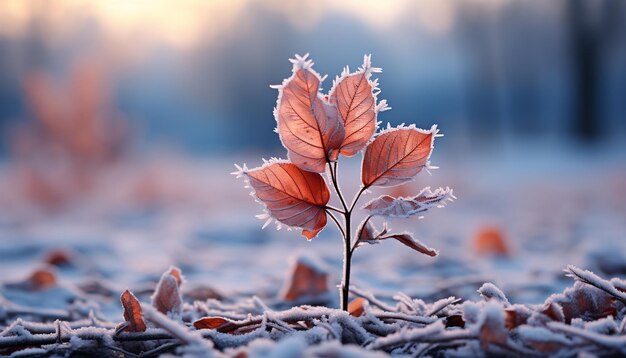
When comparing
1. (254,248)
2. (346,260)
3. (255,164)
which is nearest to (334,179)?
(346,260)

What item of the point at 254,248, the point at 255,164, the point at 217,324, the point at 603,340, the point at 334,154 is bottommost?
the point at 603,340

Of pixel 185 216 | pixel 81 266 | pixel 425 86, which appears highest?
pixel 425 86

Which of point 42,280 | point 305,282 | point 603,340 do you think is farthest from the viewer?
point 42,280

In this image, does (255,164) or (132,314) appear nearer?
(132,314)

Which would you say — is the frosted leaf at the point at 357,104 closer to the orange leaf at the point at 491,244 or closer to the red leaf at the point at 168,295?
the red leaf at the point at 168,295

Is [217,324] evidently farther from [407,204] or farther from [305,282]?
[305,282]

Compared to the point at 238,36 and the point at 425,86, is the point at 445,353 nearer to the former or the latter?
the point at 238,36

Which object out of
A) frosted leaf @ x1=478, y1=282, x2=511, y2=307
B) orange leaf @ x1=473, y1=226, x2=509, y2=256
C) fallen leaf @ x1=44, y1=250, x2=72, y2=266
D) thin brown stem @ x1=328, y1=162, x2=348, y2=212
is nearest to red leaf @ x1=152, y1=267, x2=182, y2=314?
thin brown stem @ x1=328, y1=162, x2=348, y2=212

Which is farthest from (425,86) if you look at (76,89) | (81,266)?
(81,266)
